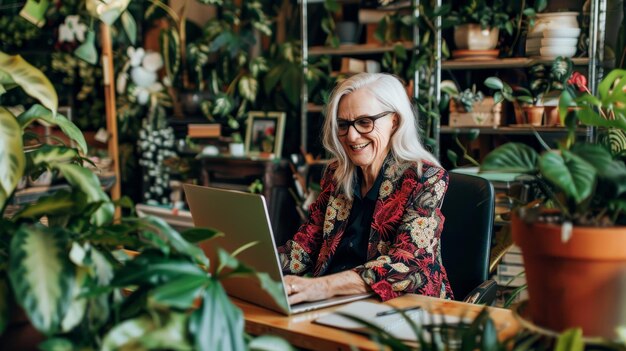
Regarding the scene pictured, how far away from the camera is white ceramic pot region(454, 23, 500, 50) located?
13.7ft

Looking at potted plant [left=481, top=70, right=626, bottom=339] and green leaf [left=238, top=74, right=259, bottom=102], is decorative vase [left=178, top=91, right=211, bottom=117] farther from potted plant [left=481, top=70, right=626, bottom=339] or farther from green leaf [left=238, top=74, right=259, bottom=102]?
potted plant [left=481, top=70, right=626, bottom=339]

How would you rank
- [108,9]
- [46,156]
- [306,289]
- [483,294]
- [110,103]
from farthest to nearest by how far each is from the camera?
[110,103], [108,9], [483,294], [306,289], [46,156]

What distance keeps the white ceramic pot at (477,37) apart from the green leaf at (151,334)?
3346 mm

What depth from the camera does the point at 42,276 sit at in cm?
119

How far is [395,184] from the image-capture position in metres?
2.32

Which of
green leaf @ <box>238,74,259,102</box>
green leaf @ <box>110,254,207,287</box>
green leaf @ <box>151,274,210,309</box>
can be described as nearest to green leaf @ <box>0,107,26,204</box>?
green leaf @ <box>110,254,207,287</box>

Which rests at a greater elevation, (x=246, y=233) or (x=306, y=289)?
(x=246, y=233)

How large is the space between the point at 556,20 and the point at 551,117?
1.74 ft

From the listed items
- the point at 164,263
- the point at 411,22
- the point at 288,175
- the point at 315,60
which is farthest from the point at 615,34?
the point at 164,263

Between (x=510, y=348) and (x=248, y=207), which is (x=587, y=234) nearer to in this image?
(x=510, y=348)

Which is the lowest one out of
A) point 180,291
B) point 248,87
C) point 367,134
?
point 180,291

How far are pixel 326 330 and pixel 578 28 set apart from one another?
2.94 meters

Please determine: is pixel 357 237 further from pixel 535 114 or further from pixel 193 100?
pixel 193 100

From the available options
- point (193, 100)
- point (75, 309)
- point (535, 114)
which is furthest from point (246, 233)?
point (193, 100)
